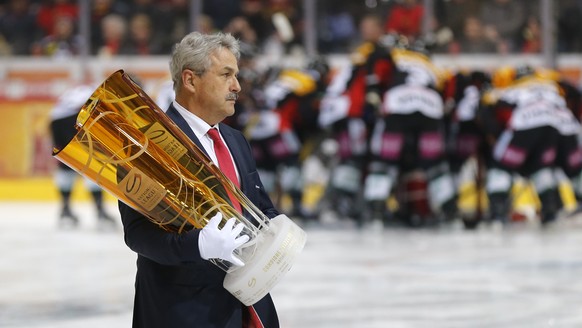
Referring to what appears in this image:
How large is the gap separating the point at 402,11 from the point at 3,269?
496cm

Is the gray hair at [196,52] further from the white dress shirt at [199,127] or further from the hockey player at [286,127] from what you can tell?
the hockey player at [286,127]

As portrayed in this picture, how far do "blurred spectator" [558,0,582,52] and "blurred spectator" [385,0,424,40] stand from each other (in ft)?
3.84

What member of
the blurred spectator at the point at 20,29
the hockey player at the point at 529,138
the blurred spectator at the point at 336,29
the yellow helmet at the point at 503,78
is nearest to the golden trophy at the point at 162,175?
the hockey player at the point at 529,138

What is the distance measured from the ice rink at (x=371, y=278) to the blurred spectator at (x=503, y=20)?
1858 millimetres

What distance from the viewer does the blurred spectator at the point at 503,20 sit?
10023 mm

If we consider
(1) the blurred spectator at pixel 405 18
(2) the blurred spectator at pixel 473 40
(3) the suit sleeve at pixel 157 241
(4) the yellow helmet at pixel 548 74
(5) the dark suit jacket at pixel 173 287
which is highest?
(3) the suit sleeve at pixel 157 241

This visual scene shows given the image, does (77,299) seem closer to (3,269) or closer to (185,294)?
(3,269)

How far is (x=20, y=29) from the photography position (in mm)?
11422

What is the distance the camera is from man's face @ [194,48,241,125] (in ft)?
7.93

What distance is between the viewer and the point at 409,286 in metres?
5.55

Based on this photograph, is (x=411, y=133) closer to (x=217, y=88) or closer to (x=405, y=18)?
(x=405, y=18)

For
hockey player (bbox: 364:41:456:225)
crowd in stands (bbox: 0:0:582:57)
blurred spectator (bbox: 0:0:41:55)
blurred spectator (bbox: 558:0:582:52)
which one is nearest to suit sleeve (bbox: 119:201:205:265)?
hockey player (bbox: 364:41:456:225)

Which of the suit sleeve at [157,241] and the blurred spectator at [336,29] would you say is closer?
the suit sleeve at [157,241]

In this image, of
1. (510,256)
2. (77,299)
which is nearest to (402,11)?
(510,256)
